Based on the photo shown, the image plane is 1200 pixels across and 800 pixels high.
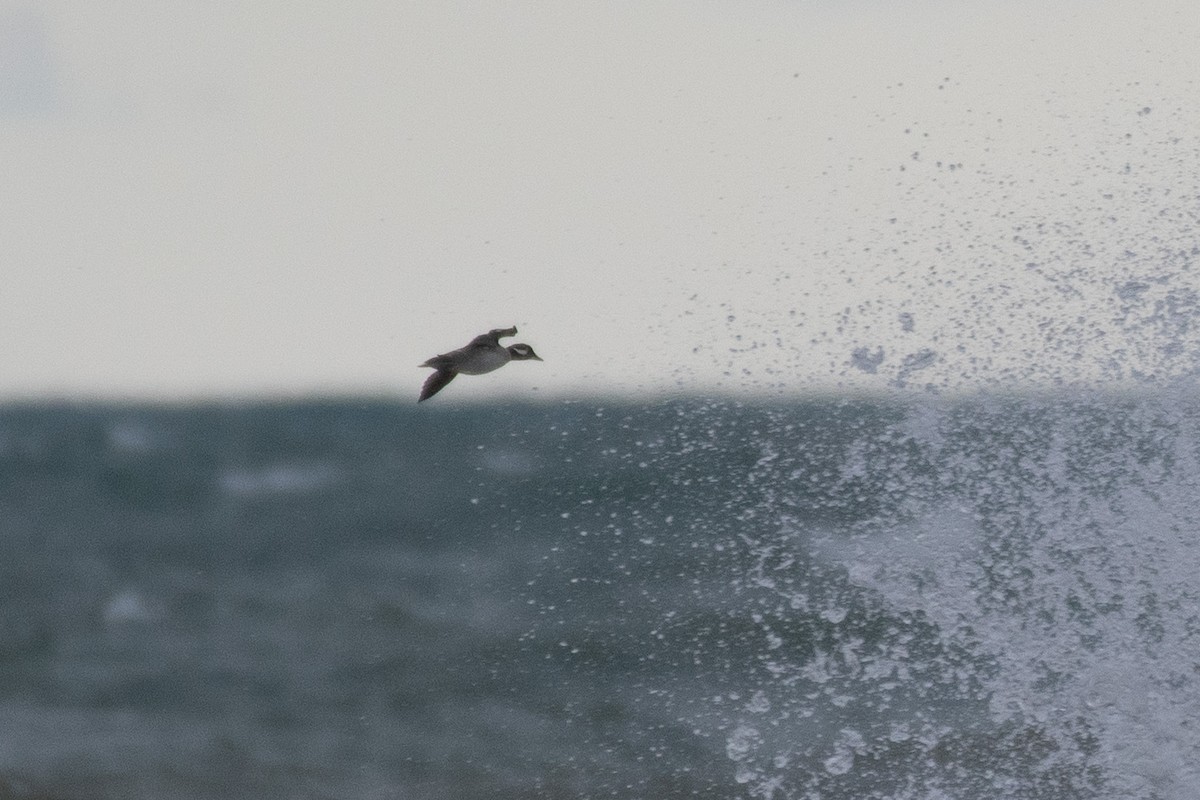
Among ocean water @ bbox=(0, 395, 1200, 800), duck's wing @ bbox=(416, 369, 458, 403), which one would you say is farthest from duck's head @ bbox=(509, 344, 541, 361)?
ocean water @ bbox=(0, 395, 1200, 800)

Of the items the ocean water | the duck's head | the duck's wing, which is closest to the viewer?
the duck's wing

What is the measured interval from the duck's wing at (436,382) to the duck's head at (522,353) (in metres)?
0.26

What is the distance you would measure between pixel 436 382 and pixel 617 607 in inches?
441

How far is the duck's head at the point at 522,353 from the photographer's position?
532cm

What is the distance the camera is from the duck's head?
532cm

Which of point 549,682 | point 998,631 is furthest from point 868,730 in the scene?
point 549,682

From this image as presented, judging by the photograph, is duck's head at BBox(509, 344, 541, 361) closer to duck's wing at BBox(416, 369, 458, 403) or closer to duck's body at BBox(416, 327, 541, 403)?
duck's body at BBox(416, 327, 541, 403)

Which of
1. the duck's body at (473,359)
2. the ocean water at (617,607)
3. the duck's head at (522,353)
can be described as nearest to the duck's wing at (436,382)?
the duck's body at (473,359)

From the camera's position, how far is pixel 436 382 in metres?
5.12

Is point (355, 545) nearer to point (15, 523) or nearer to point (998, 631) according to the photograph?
point (15, 523)

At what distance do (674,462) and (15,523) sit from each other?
1307 centimetres

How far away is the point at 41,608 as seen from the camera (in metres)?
17.4

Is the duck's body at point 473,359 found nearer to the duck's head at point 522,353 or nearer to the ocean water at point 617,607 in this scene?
the duck's head at point 522,353

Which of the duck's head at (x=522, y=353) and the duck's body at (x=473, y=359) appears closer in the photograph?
the duck's body at (x=473, y=359)
